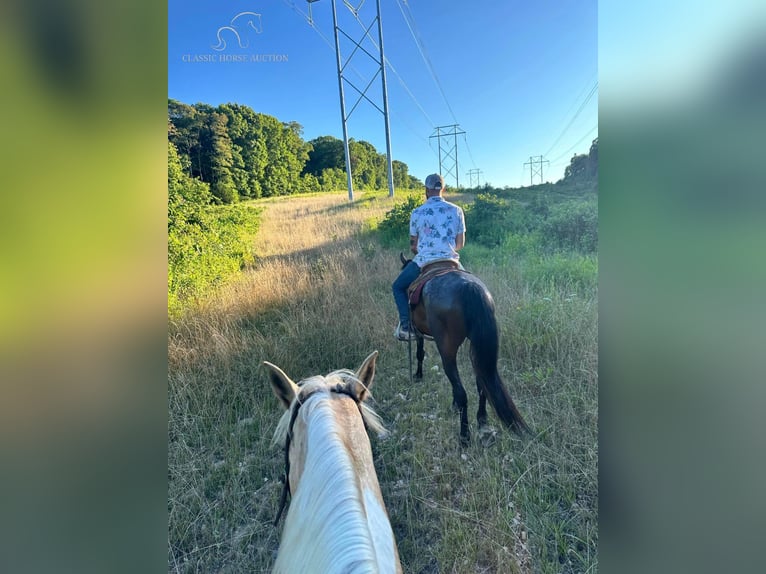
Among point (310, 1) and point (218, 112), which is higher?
point (310, 1)

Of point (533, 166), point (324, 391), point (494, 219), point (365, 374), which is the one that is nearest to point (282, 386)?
point (324, 391)

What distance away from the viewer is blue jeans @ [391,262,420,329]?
246 cm

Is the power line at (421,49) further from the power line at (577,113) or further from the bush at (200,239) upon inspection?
the bush at (200,239)

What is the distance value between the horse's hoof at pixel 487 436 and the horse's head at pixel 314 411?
0.98 m

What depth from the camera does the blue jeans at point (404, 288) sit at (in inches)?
96.7

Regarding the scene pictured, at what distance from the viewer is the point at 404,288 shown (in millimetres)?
2529

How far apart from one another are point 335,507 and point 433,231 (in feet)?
5.81

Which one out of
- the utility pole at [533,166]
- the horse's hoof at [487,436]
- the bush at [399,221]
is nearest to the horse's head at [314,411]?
the horse's hoof at [487,436]

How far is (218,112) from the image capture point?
198 centimetres

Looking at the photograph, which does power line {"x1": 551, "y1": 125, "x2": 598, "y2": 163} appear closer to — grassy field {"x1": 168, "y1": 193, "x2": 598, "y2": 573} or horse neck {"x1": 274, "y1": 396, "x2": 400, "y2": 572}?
grassy field {"x1": 168, "y1": 193, "x2": 598, "y2": 573}
